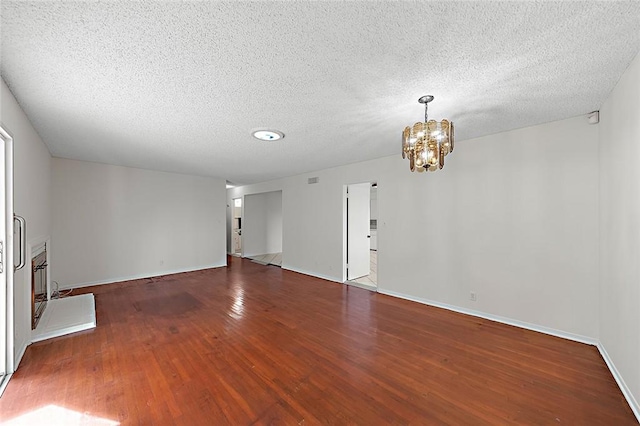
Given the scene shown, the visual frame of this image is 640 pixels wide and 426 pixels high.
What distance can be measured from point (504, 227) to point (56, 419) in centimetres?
464

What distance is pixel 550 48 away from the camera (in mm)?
1630

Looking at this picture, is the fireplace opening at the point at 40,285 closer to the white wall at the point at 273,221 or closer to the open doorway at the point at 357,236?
the open doorway at the point at 357,236

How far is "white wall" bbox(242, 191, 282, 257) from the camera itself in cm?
840

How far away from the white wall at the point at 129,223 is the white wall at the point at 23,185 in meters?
1.83

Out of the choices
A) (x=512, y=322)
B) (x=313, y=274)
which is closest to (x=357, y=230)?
(x=313, y=274)

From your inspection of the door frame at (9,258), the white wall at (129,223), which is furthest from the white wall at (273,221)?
the door frame at (9,258)

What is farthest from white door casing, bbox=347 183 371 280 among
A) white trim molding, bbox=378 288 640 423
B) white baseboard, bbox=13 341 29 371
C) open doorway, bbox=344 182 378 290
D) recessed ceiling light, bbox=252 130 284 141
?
white baseboard, bbox=13 341 29 371

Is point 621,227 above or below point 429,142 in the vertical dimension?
below

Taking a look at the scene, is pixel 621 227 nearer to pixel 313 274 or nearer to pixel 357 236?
pixel 357 236

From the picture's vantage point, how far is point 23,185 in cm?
256

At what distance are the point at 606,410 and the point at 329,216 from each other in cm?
443

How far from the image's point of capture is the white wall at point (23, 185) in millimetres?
2219

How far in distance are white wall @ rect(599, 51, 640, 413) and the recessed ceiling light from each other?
10.4ft

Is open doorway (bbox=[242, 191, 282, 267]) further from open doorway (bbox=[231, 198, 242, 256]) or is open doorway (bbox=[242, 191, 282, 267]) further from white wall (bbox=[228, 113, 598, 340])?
white wall (bbox=[228, 113, 598, 340])
